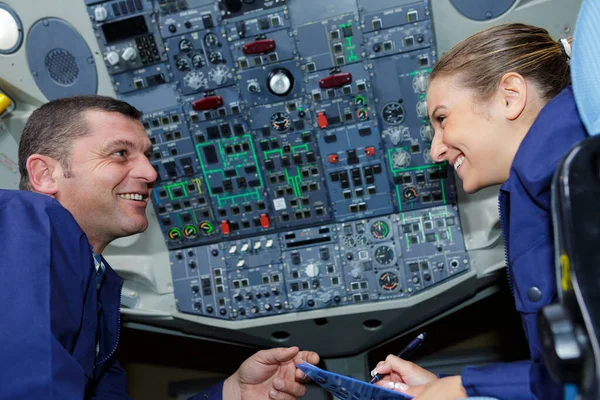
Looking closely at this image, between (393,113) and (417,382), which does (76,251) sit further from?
(393,113)

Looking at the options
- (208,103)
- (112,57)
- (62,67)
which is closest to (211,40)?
(208,103)

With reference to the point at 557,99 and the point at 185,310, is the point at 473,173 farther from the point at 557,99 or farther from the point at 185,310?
the point at 185,310

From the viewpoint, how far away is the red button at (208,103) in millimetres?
3211

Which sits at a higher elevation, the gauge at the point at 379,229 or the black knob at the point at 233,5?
the black knob at the point at 233,5

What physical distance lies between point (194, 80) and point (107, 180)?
0.95 metres

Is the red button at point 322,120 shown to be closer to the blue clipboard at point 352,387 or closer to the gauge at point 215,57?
the gauge at point 215,57

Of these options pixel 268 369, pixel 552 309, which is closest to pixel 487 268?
pixel 268 369

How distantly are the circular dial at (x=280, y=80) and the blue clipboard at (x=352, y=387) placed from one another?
1.69m

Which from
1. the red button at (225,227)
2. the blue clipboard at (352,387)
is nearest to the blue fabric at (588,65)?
the blue clipboard at (352,387)

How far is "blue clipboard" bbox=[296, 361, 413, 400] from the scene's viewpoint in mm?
1649

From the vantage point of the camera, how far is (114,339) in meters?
2.54

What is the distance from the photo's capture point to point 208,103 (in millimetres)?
3217

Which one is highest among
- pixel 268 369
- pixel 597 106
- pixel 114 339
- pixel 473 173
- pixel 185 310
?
pixel 597 106

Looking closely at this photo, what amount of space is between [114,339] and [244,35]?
1.56m
